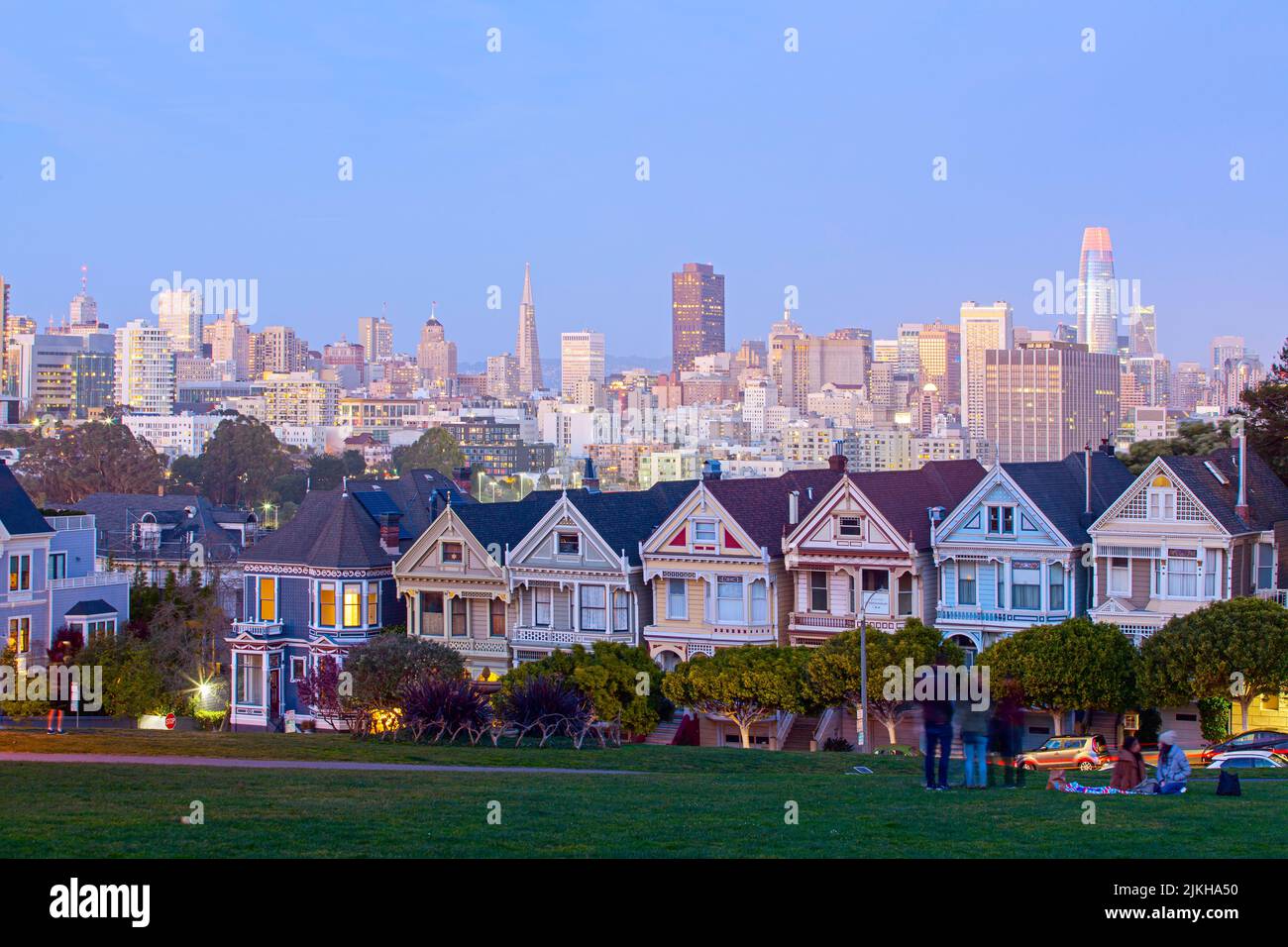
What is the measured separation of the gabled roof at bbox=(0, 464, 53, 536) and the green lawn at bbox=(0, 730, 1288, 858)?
31856 mm

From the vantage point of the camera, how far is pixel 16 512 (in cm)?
6450

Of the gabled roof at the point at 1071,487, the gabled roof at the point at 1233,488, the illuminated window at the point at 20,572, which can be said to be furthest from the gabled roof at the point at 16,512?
the gabled roof at the point at 1233,488

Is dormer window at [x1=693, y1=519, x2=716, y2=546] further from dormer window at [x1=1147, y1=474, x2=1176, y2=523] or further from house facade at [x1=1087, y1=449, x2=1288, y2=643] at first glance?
dormer window at [x1=1147, y1=474, x2=1176, y2=523]

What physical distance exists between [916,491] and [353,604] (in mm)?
18648

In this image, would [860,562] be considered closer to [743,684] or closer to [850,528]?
[850,528]

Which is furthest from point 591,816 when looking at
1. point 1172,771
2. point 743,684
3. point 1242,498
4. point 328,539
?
point 328,539

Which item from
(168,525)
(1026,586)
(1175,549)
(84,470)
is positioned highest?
(84,470)

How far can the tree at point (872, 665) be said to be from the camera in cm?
4788

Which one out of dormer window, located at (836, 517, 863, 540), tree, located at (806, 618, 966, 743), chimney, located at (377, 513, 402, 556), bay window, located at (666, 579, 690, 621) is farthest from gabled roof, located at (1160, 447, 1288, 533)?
chimney, located at (377, 513, 402, 556)

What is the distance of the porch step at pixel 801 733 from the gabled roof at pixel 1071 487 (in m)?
8.88
